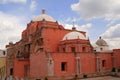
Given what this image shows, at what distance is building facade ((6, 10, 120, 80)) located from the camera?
31.2 meters

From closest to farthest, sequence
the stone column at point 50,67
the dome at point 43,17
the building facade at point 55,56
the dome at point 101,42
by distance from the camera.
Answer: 1. the stone column at point 50,67
2. the building facade at point 55,56
3. the dome at point 43,17
4. the dome at point 101,42

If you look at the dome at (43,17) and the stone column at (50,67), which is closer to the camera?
the stone column at (50,67)

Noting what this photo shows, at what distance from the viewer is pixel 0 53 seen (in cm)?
5512

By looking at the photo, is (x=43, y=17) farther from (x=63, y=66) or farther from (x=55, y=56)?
(x=63, y=66)

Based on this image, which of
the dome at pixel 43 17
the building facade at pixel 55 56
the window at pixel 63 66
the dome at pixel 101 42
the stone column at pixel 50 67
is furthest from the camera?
the dome at pixel 101 42

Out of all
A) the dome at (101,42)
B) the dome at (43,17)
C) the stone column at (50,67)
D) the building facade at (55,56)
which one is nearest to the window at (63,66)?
the building facade at (55,56)

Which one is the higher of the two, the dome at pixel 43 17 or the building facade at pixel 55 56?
the dome at pixel 43 17

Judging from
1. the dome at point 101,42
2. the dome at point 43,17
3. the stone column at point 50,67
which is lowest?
the stone column at point 50,67

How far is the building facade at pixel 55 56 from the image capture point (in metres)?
31.2

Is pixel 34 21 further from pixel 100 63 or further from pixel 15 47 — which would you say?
pixel 100 63

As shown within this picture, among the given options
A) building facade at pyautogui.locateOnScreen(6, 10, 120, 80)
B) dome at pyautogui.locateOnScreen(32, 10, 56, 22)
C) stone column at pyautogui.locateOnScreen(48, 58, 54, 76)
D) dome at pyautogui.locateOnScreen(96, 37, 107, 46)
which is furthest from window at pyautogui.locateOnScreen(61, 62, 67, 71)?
dome at pyautogui.locateOnScreen(96, 37, 107, 46)

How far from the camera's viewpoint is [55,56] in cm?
3086

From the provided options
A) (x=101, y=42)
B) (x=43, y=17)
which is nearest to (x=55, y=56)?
(x=43, y=17)

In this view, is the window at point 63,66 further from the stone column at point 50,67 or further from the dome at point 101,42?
the dome at point 101,42
